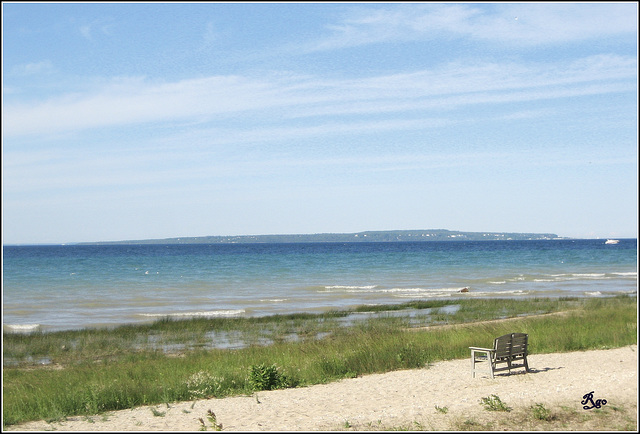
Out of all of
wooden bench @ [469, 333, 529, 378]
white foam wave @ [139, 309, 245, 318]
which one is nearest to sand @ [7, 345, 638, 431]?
wooden bench @ [469, 333, 529, 378]

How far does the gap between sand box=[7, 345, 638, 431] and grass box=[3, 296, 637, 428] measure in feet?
1.87

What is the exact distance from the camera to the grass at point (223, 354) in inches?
461

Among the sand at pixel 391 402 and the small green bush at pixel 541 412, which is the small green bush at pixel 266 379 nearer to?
the sand at pixel 391 402

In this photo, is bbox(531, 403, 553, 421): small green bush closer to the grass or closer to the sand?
the sand

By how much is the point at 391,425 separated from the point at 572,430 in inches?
102

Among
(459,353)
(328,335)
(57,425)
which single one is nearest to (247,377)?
(57,425)

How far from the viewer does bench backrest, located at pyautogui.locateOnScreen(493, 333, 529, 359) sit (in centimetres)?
1362

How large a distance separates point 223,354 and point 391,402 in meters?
7.03

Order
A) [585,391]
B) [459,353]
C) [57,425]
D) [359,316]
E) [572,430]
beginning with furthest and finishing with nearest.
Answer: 1. [359,316]
2. [459,353]
3. [585,391]
4. [57,425]
5. [572,430]

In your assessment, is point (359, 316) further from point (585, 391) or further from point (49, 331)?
point (585, 391)

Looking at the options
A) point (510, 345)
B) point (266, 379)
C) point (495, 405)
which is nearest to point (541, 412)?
point (495, 405)

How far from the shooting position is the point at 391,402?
433 inches

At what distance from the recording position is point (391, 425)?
909 cm

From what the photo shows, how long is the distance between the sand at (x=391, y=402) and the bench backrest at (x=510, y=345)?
499 mm
